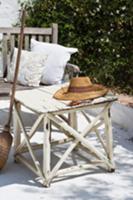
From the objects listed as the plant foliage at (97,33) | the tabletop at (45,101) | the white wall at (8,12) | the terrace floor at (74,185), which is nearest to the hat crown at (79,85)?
the tabletop at (45,101)

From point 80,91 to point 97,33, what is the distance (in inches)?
109

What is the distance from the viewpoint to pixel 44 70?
4652 mm

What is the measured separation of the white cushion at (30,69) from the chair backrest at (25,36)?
0.78ft

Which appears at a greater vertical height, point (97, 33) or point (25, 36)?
point (25, 36)

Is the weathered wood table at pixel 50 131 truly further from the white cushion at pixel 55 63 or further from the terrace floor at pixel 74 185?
the white cushion at pixel 55 63

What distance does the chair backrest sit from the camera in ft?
16.1

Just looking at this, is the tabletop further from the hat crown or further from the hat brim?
the hat crown

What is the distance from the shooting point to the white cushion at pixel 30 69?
4.55m

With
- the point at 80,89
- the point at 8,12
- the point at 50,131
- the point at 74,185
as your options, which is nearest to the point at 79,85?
the point at 80,89

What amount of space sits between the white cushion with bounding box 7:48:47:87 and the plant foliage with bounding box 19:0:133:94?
1437 mm

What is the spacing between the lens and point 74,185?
3.37 meters

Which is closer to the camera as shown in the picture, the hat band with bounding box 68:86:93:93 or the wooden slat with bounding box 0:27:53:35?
the hat band with bounding box 68:86:93:93

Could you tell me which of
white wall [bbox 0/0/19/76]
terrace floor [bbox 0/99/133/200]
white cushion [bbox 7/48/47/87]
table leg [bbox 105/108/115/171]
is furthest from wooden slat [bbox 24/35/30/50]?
table leg [bbox 105/108/115/171]

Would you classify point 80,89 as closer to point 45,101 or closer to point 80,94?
point 80,94
